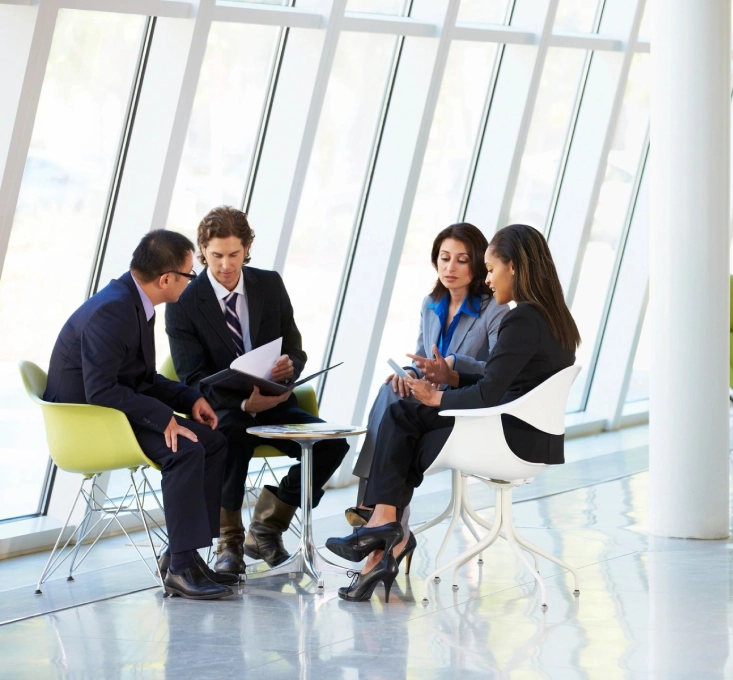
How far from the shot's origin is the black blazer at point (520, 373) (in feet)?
14.1

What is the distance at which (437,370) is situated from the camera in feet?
15.3

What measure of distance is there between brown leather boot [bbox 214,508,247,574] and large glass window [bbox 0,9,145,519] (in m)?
1.20

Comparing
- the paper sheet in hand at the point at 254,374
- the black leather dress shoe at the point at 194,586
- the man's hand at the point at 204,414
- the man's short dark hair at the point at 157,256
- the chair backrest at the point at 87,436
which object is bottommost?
the black leather dress shoe at the point at 194,586

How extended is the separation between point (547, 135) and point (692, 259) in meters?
3.36

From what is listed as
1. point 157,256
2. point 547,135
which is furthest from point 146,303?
point 547,135

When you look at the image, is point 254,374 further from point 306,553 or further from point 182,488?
point 306,553

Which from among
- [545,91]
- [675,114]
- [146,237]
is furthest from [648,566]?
[545,91]

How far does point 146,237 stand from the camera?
4.52 m

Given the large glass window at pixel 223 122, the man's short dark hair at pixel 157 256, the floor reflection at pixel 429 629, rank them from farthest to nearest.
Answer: the large glass window at pixel 223 122, the man's short dark hair at pixel 157 256, the floor reflection at pixel 429 629

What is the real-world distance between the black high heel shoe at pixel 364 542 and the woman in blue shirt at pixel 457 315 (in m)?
0.36

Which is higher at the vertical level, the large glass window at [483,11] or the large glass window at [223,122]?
the large glass window at [483,11]

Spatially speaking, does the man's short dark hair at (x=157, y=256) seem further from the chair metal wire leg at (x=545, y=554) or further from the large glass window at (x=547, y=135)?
the large glass window at (x=547, y=135)

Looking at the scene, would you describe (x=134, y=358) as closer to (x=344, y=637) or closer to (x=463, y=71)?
(x=344, y=637)

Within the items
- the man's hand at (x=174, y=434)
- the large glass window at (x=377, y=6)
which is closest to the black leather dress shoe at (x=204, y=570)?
the man's hand at (x=174, y=434)
